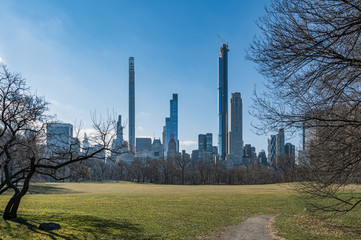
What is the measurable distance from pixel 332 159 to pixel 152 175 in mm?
112759

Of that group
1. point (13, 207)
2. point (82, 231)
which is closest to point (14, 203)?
point (13, 207)

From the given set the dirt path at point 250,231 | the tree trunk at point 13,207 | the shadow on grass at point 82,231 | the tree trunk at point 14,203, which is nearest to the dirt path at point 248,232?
the dirt path at point 250,231

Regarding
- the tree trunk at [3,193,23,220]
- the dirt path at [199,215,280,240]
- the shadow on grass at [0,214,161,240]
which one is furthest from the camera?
the dirt path at [199,215,280,240]

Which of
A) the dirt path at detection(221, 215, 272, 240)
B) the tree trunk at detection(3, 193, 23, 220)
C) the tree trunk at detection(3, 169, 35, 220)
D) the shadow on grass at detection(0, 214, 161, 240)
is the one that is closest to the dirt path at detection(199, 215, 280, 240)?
the dirt path at detection(221, 215, 272, 240)

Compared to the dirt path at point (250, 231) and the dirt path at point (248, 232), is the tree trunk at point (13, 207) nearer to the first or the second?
the dirt path at point (248, 232)

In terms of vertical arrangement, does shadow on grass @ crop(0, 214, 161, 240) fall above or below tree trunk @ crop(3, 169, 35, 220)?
below

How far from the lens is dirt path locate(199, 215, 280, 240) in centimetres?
1449

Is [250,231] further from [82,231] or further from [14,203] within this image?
[14,203]

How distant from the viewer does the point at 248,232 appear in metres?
15.9

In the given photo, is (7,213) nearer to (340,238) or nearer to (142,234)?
(142,234)

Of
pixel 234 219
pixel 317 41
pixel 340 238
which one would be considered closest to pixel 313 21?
pixel 317 41

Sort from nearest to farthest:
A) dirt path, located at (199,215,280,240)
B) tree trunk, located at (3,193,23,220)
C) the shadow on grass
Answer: the shadow on grass → tree trunk, located at (3,193,23,220) → dirt path, located at (199,215,280,240)

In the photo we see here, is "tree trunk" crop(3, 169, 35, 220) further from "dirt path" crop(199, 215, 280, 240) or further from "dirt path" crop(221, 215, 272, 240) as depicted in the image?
"dirt path" crop(221, 215, 272, 240)

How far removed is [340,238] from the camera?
44.6ft
